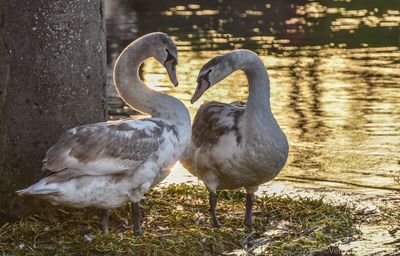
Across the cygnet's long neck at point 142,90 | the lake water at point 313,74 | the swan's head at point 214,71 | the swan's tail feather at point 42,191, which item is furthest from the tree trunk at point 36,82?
the lake water at point 313,74

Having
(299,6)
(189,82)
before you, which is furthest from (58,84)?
(299,6)

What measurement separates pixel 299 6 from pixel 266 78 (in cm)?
1588

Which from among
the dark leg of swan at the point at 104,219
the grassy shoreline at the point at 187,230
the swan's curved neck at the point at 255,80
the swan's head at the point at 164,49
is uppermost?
the swan's head at the point at 164,49

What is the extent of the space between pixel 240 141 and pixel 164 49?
101 cm

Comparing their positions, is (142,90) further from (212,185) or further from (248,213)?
(248,213)

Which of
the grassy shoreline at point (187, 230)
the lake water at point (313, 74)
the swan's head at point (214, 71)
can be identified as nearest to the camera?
the grassy shoreline at point (187, 230)

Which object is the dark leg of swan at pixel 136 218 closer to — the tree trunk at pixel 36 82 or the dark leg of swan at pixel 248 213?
the tree trunk at pixel 36 82

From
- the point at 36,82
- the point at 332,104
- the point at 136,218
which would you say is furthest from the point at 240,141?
the point at 332,104

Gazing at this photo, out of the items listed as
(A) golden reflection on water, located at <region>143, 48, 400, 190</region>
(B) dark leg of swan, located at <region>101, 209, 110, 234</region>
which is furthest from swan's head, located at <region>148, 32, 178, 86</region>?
(A) golden reflection on water, located at <region>143, 48, 400, 190</region>

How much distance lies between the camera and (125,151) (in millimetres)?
8258

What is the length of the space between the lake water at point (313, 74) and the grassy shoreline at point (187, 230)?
0.41m

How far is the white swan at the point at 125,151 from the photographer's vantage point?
8.06 m

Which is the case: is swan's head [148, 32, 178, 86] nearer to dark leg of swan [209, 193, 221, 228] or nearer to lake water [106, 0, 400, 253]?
dark leg of swan [209, 193, 221, 228]

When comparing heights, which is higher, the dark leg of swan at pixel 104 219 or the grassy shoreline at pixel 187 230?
the dark leg of swan at pixel 104 219
